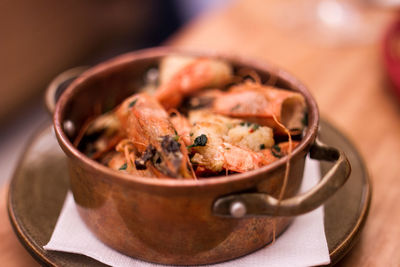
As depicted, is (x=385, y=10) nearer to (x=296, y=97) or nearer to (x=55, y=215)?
(x=296, y=97)

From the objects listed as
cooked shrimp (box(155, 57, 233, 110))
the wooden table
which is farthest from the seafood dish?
the wooden table

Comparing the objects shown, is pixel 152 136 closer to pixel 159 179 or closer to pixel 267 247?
pixel 159 179

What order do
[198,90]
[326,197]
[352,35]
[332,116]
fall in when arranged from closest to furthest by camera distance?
[326,197], [198,90], [332,116], [352,35]

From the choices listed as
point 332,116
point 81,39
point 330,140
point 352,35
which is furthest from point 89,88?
point 81,39

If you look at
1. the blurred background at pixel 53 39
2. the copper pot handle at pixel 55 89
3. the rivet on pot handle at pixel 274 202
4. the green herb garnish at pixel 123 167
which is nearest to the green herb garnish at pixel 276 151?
the rivet on pot handle at pixel 274 202

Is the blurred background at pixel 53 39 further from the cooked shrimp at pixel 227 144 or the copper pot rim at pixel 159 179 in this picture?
the cooked shrimp at pixel 227 144

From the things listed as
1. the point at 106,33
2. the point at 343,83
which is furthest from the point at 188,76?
the point at 106,33

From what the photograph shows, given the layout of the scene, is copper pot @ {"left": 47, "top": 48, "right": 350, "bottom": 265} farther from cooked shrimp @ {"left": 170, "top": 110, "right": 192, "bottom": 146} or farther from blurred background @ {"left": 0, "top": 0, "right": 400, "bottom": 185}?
blurred background @ {"left": 0, "top": 0, "right": 400, "bottom": 185}
